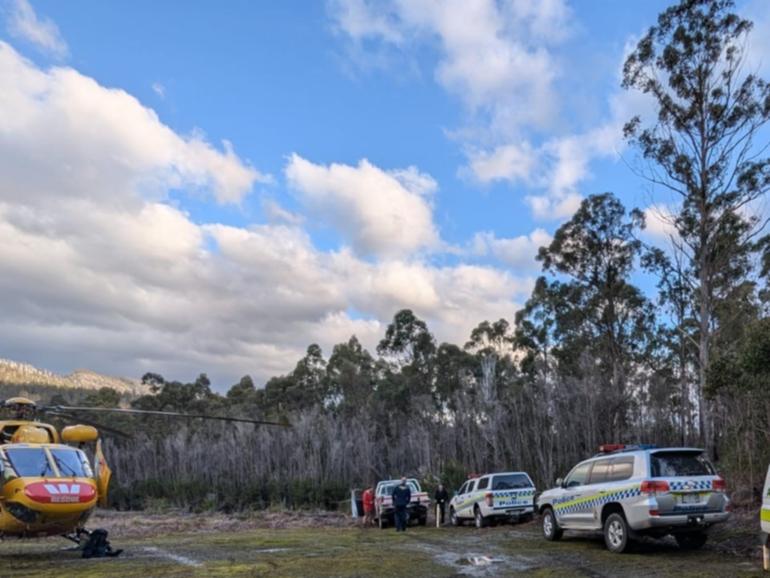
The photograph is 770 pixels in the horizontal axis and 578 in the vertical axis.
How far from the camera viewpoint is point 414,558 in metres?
12.2

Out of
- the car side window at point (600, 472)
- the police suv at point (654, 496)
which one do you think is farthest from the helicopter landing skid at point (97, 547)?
the car side window at point (600, 472)

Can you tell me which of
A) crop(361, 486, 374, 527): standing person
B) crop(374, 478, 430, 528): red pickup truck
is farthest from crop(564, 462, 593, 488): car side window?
crop(361, 486, 374, 527): standing person

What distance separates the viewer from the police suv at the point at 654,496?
11117mm

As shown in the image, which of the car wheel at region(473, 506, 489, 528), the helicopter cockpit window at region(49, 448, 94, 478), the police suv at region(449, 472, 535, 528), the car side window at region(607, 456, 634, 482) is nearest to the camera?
the car side window at region(607, 456, 634, 482)

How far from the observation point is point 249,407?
6231 cm

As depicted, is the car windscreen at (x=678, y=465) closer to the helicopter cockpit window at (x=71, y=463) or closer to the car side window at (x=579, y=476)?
the car side window at (x=579, y=476)

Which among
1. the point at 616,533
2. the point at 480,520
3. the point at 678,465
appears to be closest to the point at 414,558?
the point at 616,533

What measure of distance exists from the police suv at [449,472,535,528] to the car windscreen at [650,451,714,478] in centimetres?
918

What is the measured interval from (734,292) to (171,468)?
41.5 m

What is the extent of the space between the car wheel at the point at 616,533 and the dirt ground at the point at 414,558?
0.20 metres

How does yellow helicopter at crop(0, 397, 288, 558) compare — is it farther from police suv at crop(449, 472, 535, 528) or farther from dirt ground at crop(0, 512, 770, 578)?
police suv at crop(449, 472, 535, 528)

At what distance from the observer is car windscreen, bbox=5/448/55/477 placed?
12.9 meters

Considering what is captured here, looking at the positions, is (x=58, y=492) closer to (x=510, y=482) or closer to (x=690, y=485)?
(x=690, y=485)

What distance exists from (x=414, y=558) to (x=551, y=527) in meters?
3.64
